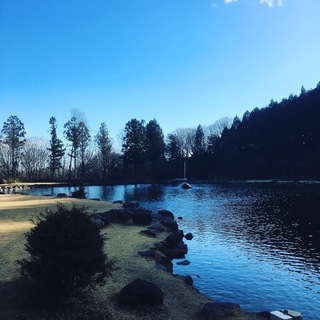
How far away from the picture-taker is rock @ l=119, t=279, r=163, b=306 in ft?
26.2

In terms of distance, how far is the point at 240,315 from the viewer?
8.39m

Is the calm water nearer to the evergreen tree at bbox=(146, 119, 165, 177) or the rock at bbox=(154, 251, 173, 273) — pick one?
the rock at bbox=(154, 251, 173, 273)

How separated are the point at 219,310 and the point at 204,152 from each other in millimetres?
83654

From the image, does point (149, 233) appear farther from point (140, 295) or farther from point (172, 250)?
point (140, 295)

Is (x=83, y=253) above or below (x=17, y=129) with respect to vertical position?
below

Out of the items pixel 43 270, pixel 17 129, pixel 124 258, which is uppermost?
pixel 17 129

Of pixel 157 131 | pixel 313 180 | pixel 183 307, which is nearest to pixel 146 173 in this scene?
pixel 157 131

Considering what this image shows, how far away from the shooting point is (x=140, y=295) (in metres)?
8.05

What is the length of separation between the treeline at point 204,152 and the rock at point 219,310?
65834 mm

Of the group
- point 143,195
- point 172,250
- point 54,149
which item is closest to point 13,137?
point 54,149

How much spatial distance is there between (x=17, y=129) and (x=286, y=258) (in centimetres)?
6990

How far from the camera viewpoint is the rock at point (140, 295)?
7.99 metres

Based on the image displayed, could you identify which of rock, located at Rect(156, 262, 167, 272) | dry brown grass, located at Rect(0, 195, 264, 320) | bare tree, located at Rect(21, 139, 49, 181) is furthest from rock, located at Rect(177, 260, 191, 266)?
bare tree, located at Rect(21, 139, 49, 181)

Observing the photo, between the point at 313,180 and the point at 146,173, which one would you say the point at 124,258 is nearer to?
the point at 313,180
